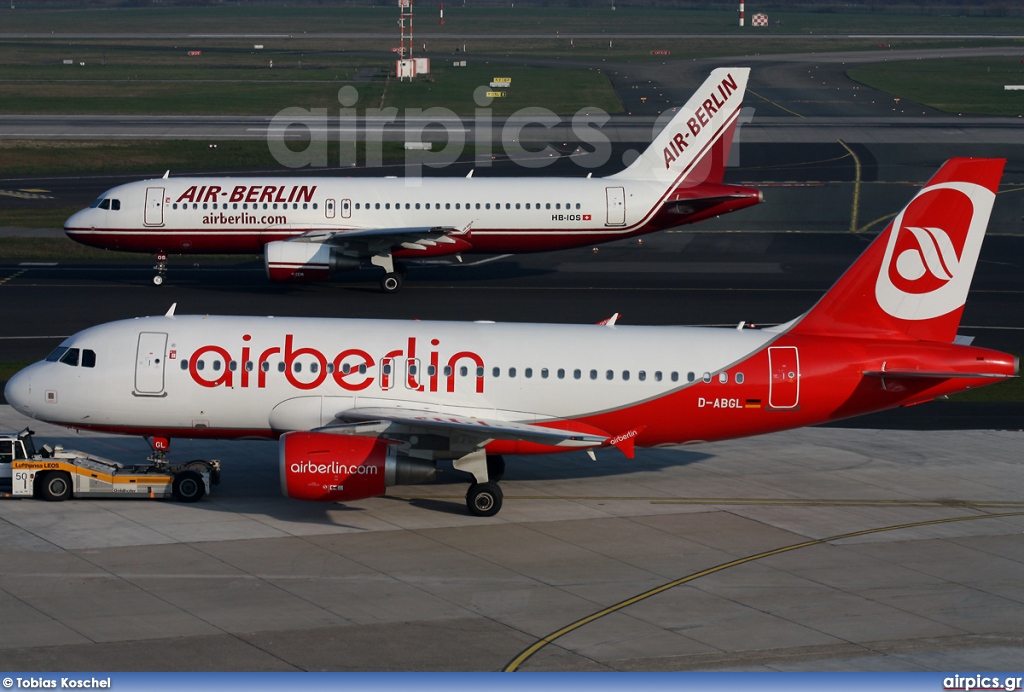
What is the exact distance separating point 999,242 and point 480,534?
51.5m

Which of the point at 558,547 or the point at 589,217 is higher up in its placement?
the point at 589,217

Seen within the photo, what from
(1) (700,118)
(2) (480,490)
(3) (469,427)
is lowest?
(2) (480,490)

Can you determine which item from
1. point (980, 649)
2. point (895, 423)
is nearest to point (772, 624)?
point (980, 649)

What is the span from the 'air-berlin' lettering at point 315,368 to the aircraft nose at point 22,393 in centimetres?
429

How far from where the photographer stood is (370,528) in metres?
30.7

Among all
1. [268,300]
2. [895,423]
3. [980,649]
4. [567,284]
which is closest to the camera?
[980,649]

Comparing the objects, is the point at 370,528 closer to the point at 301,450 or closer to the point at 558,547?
the point at 301,450

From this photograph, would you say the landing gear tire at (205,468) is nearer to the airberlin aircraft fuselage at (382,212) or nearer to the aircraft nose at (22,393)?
the aircraft nose at (22,393)

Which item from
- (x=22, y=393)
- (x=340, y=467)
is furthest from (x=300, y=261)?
(x=340, y=467)

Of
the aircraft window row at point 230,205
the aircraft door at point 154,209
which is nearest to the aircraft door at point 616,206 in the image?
the aircraft window row at point 230,205

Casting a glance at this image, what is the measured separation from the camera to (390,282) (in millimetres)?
59031

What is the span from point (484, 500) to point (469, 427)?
2726mm

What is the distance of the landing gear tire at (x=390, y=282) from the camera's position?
59034 millimetres

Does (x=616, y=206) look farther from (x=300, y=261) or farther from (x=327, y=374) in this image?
(x=327, y=374)
